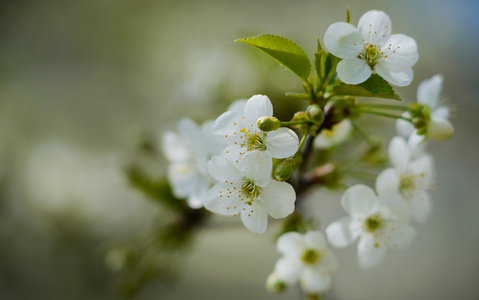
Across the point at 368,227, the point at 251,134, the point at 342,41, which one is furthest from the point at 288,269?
the point at 342,41

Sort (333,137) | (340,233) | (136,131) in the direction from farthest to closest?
(136,131), (333,137), (340,233)

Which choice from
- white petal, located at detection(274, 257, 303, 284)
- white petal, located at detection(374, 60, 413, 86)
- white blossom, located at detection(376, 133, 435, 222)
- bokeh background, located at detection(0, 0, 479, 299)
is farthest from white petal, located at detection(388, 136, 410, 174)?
bokeh background, located at detection(0, 0, 479, 299)

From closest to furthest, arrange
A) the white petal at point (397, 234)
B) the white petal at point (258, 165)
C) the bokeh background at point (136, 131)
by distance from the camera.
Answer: the white petal at point (258, 165) < the white petal at point (397, 234) < the bokeh background at point (136, 131)

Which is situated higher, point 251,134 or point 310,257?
point 251,134

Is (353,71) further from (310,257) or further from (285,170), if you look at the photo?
(310,257)

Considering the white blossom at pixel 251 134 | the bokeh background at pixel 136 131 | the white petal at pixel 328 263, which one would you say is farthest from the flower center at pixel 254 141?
the bokeh background at pixel 136 131

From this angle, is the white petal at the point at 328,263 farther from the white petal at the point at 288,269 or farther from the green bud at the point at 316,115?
the green bud at the point at 316,115
